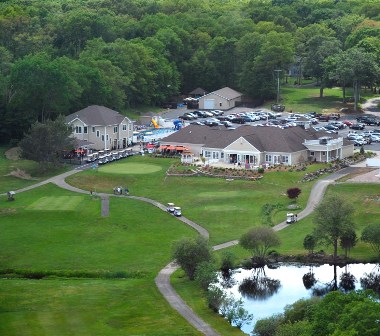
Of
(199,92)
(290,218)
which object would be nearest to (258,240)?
(290,218)

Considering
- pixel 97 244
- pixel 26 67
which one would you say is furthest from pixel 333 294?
pixel 26 67

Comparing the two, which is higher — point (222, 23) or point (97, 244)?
point (222, 23)

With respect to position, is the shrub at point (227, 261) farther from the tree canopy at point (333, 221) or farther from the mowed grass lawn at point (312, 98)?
the mowed grass lawn at point (312, 98)

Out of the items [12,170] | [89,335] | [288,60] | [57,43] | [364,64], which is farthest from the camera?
[57,43]

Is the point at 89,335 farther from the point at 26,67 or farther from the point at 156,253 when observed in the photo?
the point at 26,67

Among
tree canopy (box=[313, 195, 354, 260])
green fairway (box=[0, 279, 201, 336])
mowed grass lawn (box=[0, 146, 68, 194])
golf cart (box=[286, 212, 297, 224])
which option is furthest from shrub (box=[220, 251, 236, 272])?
mowed grass lawn (box=[0, 146, 68, 194])

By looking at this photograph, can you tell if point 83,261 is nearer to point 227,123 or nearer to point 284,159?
point 284,159

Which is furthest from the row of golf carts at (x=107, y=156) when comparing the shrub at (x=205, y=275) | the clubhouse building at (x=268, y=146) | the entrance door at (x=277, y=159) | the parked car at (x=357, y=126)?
the shrub at (x=205, y=275)
